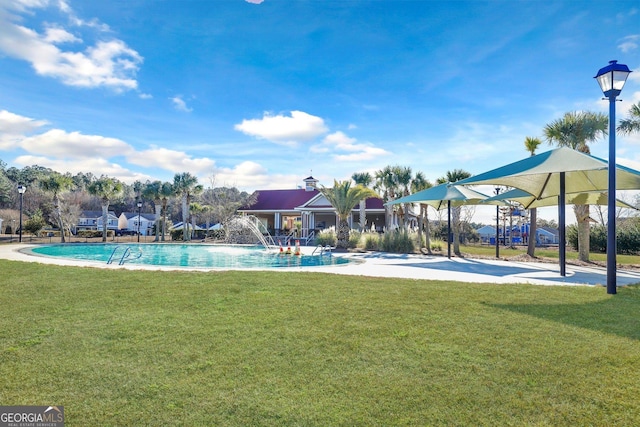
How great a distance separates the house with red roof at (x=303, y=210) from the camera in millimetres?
35281

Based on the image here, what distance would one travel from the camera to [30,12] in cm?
992

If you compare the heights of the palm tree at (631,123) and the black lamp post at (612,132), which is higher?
the palm tree at (631,123)

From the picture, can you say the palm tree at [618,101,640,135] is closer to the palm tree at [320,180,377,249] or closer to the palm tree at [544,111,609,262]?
the palm tree at [544,111,609,262]

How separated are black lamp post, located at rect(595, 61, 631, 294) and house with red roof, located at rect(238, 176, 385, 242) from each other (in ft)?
85.2

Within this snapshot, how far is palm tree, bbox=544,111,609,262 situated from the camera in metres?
15.1

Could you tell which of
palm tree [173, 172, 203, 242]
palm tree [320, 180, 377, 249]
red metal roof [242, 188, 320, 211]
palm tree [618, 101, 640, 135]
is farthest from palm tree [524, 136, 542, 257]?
palm tree [173, 172, 203, 242]

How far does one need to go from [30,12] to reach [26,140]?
33.5 ft

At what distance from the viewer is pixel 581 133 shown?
15.4 metres

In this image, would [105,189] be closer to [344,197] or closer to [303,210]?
[303,210]

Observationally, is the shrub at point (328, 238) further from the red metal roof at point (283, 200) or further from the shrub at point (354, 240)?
the red metal roof at point (283, 200)

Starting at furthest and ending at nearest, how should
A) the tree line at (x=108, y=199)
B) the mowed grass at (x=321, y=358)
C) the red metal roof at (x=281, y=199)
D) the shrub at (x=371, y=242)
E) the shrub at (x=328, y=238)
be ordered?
the red metal roof at (x=281, y=199), the tree line at (x=108, y=199), the shrub at (x=328, y=238), the shrub at (x=371, y=242), the mowed grass at (x=321, y=358)

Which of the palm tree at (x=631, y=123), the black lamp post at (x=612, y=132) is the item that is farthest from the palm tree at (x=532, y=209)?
the black lamp post at (x=612, y=132)

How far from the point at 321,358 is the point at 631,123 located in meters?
17.3

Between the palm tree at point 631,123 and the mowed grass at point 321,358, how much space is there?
447 inches
